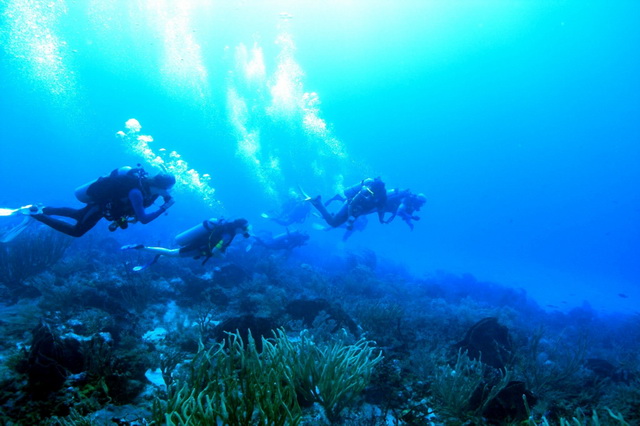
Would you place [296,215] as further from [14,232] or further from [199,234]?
[14,232]

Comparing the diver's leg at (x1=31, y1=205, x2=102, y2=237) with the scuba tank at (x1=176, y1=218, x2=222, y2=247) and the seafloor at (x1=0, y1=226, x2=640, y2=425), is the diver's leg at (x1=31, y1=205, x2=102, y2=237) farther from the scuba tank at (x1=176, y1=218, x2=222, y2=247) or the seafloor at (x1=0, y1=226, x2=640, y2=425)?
the scuba tank at (x1=176, y1=218, x2=222, y2=247)

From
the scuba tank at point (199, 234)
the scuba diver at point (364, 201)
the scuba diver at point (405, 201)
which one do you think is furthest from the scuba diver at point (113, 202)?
the scuba diver at point (405, 201)

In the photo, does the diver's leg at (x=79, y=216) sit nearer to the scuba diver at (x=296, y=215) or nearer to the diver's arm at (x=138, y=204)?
the diver's arm at (x=138, y=204)

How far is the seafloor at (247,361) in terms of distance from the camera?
119 inches

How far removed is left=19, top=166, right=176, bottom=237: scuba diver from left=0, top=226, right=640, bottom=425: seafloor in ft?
5.64

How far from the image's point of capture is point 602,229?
121 m

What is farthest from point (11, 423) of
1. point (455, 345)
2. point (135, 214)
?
point (455, 345)

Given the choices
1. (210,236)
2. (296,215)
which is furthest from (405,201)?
(296,215)

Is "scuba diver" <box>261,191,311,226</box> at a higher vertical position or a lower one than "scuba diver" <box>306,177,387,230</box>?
higher

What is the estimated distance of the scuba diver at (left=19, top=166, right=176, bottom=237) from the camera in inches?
235

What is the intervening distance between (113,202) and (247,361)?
4794mm

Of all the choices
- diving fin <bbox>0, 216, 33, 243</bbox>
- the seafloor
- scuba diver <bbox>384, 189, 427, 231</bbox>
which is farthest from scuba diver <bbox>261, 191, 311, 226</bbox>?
diving fin <bbox>0, 216, 33, 243</bbox>

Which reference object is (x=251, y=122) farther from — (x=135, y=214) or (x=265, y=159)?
(x=135, y=214)

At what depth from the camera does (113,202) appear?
20.2 feet
